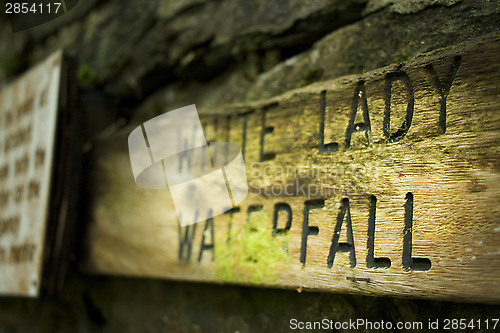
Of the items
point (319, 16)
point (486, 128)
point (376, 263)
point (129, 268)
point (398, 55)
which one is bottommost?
point (129, 268)

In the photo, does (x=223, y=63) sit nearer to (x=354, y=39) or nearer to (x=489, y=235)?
(x=354, y=39)

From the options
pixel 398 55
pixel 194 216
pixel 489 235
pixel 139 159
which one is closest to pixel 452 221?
pixel 489 235

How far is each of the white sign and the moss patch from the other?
54cm

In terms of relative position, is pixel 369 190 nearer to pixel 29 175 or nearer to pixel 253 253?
pixel 253 253

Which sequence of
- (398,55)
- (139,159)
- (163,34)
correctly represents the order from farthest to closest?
1. (163,34)
2. (139,159)
3. (398,55)

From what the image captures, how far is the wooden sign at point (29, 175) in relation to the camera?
988 millimetres

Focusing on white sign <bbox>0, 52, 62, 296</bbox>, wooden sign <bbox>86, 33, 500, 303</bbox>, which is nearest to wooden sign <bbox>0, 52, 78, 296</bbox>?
white sign <bbox>0, 52, 62, 296</bbox>

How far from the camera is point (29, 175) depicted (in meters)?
A: 1.07

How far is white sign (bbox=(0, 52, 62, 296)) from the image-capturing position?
3.26 feet

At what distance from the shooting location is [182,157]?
875 millimetres

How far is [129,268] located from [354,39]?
2.66 feet

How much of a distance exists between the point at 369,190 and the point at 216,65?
636 mm

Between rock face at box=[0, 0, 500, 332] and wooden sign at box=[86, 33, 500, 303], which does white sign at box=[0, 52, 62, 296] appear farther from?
wooden sign at box=[86, 33, 500, 303]

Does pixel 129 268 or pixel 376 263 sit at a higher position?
pixel 376 263
